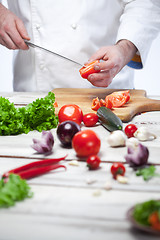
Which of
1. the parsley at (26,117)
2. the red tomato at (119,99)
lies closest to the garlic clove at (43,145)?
the parsley at (26,117)

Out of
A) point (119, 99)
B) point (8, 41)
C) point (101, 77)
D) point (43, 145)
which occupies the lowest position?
point (43, 145)

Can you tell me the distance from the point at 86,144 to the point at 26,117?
0.44 metres

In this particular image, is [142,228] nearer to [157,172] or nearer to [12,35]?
[157,172]

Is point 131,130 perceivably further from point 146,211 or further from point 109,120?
point 146,211

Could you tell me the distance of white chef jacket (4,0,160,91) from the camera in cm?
216

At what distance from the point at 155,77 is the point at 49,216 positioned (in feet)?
12.4

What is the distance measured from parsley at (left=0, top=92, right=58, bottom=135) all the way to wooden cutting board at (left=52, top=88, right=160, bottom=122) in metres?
0.25

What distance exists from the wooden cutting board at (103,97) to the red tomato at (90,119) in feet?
0.47

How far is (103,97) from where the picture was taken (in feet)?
6.82

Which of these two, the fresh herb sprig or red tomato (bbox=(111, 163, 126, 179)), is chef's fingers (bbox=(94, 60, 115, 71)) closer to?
red tomato (bbox=(111, 163, 126, 179))

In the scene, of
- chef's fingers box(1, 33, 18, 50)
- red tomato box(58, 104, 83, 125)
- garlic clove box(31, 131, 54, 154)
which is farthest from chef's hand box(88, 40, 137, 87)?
garlic clove box(31, 131, 54, 154)

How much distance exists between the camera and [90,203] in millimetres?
850

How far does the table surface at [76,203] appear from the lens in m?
0.73

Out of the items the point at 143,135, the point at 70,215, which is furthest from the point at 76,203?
the point at 143,135
